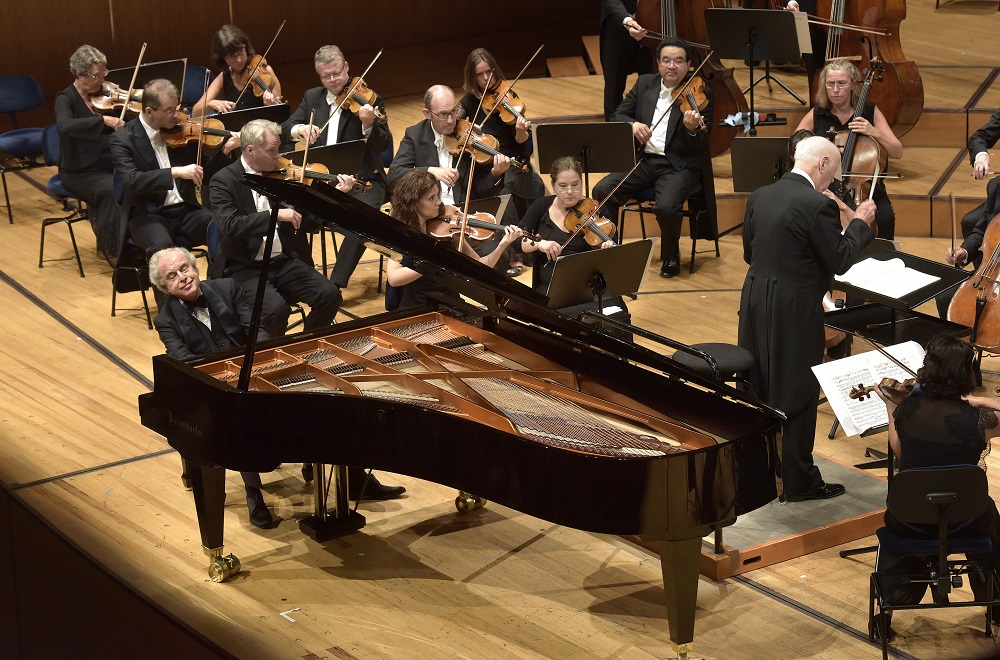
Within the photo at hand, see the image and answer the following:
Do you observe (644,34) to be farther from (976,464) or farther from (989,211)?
(976,464)

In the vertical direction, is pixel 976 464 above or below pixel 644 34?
below

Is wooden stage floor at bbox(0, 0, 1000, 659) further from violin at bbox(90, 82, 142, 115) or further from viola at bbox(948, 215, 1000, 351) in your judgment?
violin at bbox(90, 82, 142, 115)

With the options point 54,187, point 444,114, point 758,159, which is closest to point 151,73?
point 54,187

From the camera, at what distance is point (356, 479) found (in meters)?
4.97

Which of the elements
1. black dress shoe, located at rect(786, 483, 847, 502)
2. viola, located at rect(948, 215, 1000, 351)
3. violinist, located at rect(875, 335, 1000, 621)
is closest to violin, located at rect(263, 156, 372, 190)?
Result: black dress shoe, located at rect(786, 483, 847, 502)

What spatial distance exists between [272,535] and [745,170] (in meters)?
2.92

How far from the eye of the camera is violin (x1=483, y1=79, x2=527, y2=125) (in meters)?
6.75

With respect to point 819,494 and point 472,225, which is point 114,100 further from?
point 819,494

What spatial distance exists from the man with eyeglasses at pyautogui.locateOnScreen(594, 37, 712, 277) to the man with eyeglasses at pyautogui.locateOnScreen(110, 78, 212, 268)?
6.80ft

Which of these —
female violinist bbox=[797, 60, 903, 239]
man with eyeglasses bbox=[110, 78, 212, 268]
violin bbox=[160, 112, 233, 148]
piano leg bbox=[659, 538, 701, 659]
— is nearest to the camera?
piano leg bbox=[659, 538, 701, 659]

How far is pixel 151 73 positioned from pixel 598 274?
12.0 feet

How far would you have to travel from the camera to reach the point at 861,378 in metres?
4.32

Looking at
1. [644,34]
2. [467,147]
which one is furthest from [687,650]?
[644,34]

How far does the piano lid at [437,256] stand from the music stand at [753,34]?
3.14 m
